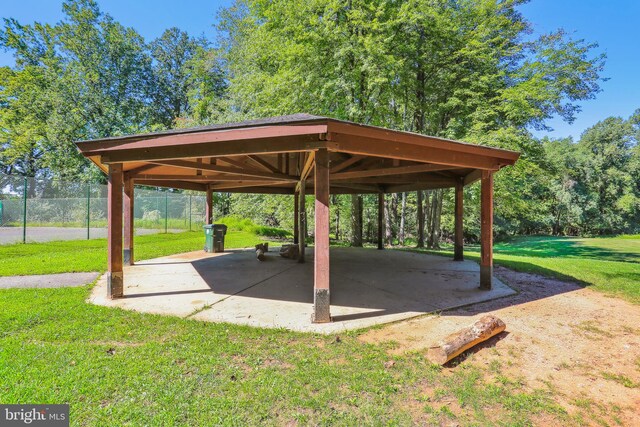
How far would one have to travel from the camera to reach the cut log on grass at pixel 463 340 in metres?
2.71

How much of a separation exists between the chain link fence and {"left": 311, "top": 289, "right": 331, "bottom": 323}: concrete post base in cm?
1177

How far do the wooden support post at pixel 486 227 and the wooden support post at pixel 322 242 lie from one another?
2905 millimetres

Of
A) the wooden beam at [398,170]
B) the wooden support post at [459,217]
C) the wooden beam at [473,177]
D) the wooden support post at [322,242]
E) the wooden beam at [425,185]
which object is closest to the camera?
Result: the wooden support post at [322,242]

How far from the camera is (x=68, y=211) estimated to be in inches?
504

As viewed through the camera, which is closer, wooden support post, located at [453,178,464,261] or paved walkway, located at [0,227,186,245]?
wooden support post, located at [453,178,464,261]

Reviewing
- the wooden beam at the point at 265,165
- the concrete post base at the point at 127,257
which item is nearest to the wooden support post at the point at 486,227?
the wooden beam at the point at 265,165

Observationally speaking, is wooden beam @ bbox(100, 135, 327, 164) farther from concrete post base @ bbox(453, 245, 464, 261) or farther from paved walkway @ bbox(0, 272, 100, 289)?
concrete post base @ bbox(453, 245, 464, 261)

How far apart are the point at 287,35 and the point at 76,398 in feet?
43.4

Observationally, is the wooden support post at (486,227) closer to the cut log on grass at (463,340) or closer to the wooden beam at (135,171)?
the cut log on grass at (463,340)

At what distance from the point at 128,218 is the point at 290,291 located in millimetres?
4680

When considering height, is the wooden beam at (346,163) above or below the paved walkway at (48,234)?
above

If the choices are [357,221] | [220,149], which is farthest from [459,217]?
[220,149]

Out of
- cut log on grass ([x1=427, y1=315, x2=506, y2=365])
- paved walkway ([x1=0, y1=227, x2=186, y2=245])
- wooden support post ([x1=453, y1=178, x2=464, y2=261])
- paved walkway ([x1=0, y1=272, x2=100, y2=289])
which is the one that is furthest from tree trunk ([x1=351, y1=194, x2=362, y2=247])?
paved walkway ([x1=0, y1=227, x2=186, y2=245])

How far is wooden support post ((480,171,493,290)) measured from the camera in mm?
4941
